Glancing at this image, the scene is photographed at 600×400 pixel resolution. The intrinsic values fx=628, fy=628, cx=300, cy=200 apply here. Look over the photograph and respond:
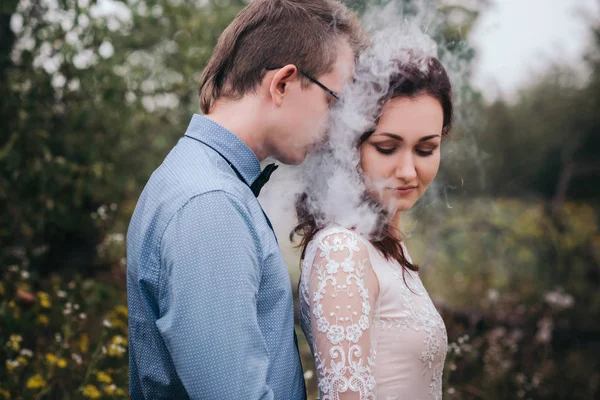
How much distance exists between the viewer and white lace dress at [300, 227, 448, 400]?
170 centimetres

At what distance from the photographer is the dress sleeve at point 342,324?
5.56 feet

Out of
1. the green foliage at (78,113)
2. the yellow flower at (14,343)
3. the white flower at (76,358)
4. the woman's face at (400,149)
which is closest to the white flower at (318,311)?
the woman's face at (400,149)

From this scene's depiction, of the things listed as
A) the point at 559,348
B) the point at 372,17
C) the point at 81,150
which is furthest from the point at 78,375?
the point at 559,348

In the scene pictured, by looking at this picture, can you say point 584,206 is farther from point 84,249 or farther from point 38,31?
point 38,31

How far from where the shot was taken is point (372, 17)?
2.42 metres

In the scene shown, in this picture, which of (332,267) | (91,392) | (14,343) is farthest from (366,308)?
(14,343)

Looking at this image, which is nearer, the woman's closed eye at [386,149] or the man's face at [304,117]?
the man's face at [304,117]

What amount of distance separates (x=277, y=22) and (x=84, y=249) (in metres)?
3.86

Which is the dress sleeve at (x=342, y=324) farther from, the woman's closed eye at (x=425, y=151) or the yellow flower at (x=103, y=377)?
the yellow flower at (x=103, y=377)

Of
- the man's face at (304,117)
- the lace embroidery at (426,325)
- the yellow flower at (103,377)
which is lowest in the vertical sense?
the yellow flower at (103,377)

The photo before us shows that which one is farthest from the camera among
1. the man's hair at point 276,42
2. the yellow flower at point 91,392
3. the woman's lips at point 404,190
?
the yellow flower at point 91,392

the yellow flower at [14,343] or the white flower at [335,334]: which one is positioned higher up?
the white flower at [335,334]

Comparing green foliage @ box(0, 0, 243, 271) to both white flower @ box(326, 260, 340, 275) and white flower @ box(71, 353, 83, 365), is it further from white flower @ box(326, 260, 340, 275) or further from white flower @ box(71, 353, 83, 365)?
white flower @ box(326, 260, 340, 275)

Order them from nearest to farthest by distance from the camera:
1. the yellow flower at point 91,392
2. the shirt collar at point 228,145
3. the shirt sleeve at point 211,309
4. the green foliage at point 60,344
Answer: the shirt sleeve at point 211,309 < the shirt collar at point 228,145 < the yellow flower at point 91,392 < the green foliage at point 60,344
